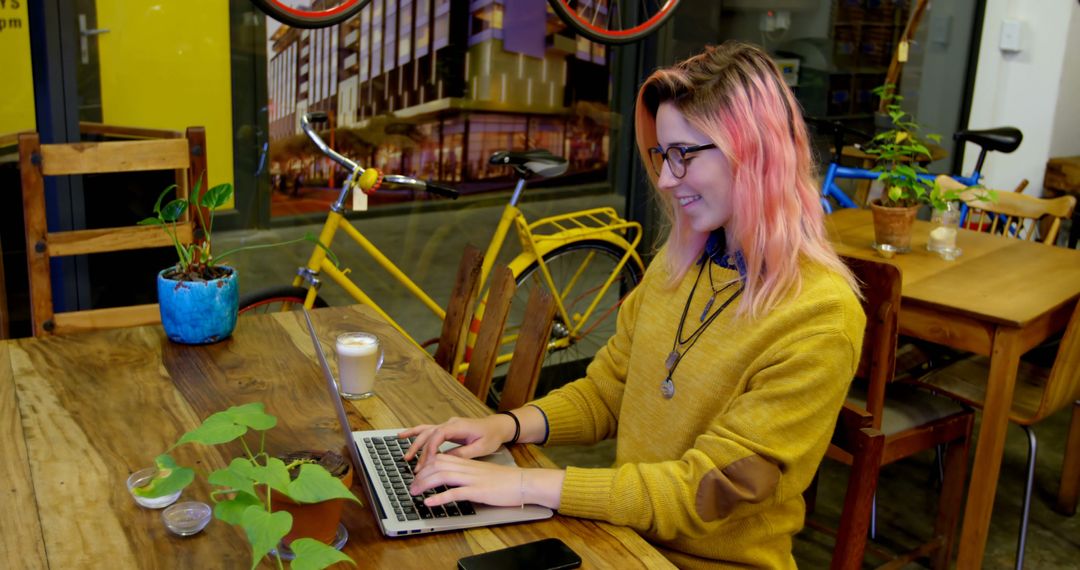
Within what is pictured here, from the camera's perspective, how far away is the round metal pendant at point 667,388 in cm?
149

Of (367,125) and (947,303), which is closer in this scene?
(947,303)

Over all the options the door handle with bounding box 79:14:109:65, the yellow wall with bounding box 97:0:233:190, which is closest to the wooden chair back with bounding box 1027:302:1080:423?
the yellow wall with bounding box 97:0:233:190

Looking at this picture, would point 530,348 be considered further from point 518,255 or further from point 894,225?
point 518,255

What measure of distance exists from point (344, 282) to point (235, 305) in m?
0.98

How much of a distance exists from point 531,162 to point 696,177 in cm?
169

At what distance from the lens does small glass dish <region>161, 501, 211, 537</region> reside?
1.17 m

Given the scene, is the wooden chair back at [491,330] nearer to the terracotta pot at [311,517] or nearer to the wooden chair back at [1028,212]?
the terracotta pot at [311,517]

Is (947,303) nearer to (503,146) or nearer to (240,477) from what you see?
(503,146)

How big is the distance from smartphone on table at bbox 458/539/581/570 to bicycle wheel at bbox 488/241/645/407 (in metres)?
2.06

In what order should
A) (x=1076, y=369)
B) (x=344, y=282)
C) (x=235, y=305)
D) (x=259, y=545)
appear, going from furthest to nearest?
(x=344, y=282), (x=1076, y=369), (x=235, y=305), (x=259, y=545)

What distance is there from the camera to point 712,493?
130 cm

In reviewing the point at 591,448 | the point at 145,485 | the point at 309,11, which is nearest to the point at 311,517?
the point at 145,485

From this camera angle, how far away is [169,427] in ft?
4.91

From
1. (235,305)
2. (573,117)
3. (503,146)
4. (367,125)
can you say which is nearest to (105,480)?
(235,305)
